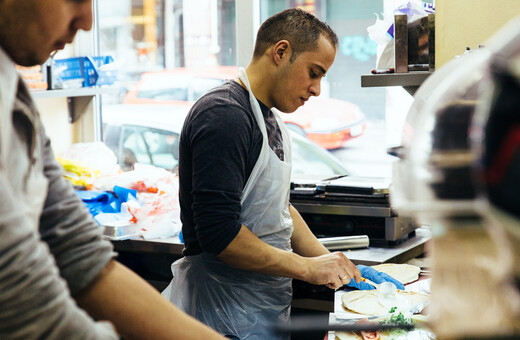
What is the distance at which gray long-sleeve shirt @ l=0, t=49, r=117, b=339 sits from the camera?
0.72 metres

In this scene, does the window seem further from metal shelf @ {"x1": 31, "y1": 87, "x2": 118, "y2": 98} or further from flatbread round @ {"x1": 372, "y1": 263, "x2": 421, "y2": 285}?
flatbread round @ {"x1": 372, "y1": 263, "x2": 421, "y2": 285}

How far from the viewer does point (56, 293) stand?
755mm

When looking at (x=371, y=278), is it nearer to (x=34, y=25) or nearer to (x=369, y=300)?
(x=369, y=300)

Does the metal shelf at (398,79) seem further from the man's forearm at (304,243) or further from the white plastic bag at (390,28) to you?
the man's forearm at (304,243)

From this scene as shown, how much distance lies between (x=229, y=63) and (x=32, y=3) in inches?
113

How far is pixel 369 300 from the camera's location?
213 centimetres

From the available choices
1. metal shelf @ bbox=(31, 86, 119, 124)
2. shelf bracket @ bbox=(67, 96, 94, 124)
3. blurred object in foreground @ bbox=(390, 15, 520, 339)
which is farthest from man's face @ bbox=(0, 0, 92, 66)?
shelf bracket @ bbox=(67, 96, 94, 124)

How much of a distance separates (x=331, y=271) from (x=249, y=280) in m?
0.28

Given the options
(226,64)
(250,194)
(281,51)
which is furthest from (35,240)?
(226,64)

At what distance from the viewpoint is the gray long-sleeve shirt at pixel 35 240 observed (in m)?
0.72

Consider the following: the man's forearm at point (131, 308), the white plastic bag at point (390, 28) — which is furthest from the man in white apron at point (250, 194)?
the man's forearm at point (131, 308)

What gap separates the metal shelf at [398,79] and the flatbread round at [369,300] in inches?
30.5

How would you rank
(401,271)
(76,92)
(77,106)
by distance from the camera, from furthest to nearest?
(77,106) → (76,92) → (401,271)

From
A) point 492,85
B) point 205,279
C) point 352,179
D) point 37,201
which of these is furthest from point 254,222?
point 492,85
